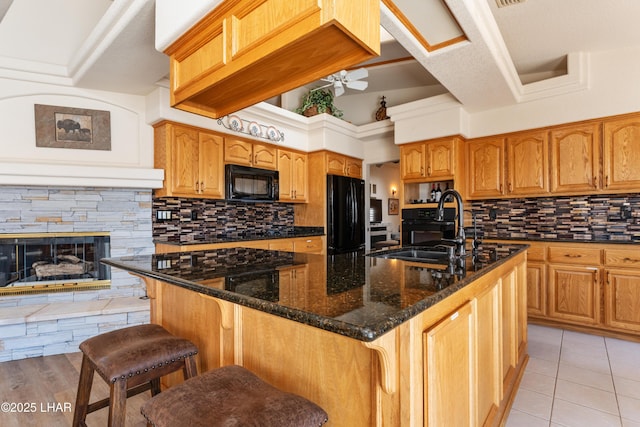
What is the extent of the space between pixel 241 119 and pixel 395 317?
12.3ft

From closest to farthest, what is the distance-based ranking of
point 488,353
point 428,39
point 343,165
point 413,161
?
point 488,353 → point 428,39 → point 413,161 → point 343,165

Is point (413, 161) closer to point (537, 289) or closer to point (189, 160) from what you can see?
point (537, 289)

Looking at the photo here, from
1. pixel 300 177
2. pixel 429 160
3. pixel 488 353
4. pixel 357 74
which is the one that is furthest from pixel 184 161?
pixel 488 353

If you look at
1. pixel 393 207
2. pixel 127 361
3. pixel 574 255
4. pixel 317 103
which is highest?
pixel 317 103

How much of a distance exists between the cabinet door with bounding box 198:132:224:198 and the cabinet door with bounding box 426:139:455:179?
2.57 metres

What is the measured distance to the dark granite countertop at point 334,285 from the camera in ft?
2.56

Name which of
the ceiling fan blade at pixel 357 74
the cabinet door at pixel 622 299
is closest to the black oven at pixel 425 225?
the cabinet door at pixel 622 299

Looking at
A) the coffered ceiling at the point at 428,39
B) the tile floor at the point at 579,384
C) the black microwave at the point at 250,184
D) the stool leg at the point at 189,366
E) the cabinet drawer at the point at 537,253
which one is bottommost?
the tile floor at the point at 579,384

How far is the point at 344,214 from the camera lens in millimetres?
4949

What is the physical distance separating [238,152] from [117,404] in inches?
126

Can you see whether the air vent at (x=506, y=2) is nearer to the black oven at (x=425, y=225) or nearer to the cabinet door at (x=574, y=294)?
the black oven at (x=425, y=225)

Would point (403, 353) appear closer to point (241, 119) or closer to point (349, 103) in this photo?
point (241, 119)

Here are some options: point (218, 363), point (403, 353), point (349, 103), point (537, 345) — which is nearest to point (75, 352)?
point (218, 363)

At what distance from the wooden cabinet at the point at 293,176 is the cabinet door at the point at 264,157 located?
10cm
